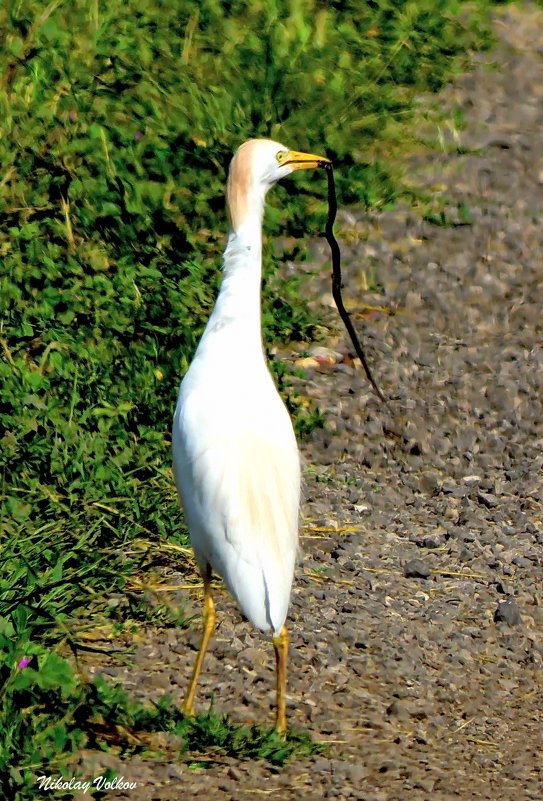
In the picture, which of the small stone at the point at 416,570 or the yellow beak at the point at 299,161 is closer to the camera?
the yellow beak at the point at 299,161

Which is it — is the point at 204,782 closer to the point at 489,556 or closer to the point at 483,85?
the point at 489,556

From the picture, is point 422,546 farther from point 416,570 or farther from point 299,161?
point 299,161

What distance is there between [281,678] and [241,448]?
610 mm

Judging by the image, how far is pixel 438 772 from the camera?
11.8 feet

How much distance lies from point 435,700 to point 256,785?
0.76 metres

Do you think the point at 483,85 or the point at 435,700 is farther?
the point at 483,85

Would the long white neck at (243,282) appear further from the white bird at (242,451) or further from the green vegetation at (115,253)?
the green vegetation at (115,253)

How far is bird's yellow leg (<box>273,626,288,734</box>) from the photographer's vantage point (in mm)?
3654

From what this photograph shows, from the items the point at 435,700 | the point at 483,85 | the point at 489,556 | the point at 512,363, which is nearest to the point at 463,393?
the point at 512,363

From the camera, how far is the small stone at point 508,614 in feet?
14.6

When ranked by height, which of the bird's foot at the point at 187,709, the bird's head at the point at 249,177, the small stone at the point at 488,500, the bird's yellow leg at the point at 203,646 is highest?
the bird's head at the point at 249,177

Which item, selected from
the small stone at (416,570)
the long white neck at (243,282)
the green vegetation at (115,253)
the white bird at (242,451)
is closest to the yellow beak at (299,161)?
the white bird at (242,451)

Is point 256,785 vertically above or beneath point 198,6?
beneath

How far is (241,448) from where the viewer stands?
3699 mm
